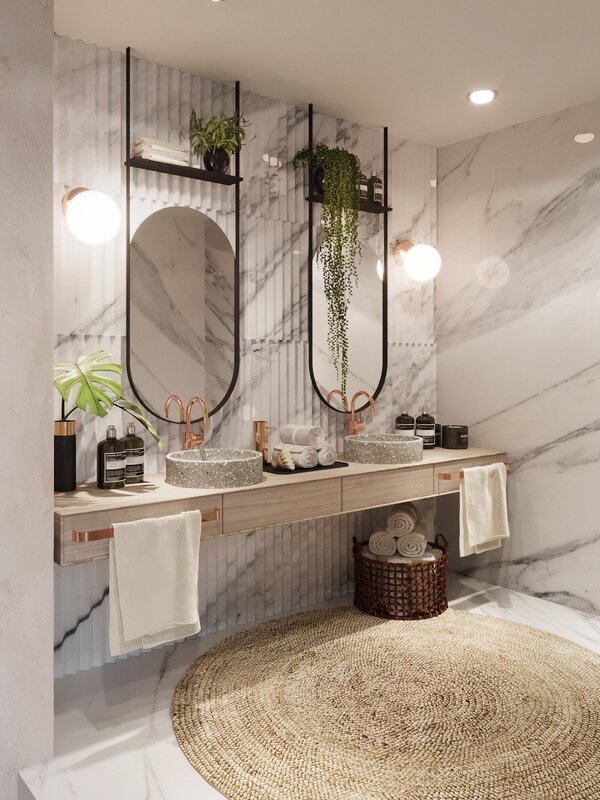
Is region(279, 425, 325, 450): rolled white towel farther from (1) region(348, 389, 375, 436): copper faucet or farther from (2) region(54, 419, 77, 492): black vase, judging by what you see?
(2) region(54, 419, 77, 492): black vase

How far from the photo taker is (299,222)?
3354mm

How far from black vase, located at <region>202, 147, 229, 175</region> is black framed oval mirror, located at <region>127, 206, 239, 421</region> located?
0.20m

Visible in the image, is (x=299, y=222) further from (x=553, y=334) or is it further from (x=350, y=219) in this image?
(x=553, y=334)

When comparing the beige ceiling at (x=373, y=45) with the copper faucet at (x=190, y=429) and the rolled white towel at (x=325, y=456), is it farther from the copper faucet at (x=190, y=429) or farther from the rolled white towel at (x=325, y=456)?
the rolled white towel at (x=325, y=456)

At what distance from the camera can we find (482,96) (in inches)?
125

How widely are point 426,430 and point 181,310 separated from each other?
1.46m

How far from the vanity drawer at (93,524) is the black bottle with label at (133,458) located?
0.29 metres

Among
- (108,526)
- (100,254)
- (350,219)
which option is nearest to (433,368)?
(350,219)

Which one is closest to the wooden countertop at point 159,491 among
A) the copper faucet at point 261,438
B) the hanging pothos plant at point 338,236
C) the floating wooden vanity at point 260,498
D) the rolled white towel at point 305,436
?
the floating wooden vanity at point 260,498

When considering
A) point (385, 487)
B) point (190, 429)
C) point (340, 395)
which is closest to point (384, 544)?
point (385, 487)

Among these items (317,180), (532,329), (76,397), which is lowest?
(76,397)

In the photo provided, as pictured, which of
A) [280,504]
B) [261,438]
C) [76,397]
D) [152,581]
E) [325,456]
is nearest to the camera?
[152,581]

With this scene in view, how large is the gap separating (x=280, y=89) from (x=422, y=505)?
2312mm

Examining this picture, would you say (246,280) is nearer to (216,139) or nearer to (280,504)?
(216,139)
